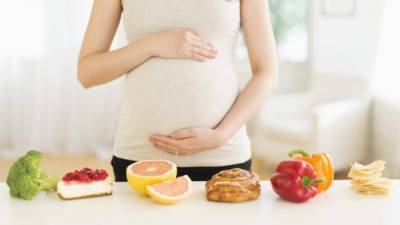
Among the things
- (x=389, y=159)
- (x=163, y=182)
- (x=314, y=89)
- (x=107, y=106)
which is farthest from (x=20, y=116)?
(x=163, y=182)

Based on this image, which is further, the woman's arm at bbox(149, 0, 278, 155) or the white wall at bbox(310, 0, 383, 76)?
the white wall at bbox(310, 0, 383, 76)

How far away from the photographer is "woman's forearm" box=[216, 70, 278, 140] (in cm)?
168

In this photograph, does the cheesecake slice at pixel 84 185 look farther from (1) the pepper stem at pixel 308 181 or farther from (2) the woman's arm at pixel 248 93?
(1) the pepper stem at pixel 308 181

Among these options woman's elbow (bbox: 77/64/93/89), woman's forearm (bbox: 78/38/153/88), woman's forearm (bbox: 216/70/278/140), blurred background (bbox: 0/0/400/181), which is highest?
woman's forearm (bbox: 78/38/153/88)

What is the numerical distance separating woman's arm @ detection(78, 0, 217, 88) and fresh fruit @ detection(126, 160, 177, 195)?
1.04 ft

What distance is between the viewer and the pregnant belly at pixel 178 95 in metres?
1.70

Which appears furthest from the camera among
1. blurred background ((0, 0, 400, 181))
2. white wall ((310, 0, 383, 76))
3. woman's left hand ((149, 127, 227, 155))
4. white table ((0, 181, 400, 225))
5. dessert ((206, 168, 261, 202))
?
white wall ((310, 0, 383, 76))

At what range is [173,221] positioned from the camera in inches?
51.8

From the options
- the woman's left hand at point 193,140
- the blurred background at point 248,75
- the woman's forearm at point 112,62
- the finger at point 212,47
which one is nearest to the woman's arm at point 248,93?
the woman's left hand at point 193,140

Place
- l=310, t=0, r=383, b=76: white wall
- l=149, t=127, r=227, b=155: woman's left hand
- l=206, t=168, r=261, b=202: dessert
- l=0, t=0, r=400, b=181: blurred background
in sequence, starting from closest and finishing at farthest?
1. l=206, t=168, r=261, b=202: dessert
2. l=149, t=127, r=227, b=155: woman's left hand
3. l=0, t=0, r=400, b=181: blurred background
4. l=310, t=0, r=383, b=76: white wall

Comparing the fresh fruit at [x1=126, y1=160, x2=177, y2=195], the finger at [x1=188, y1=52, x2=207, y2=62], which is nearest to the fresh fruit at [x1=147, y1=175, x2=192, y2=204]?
the fresh fruit at [x1=126, y1=160, x2=177, y2=195]

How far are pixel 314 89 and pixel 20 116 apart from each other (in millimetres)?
2318

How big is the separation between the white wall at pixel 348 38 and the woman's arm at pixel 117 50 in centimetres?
330

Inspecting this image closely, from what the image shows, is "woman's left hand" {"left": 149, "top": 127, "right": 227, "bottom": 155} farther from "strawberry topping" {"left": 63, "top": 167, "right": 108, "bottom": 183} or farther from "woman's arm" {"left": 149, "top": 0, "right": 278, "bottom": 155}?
"strawberry topping" {"left": 63, "top": 167, "right": 108, "bottom": 183}
